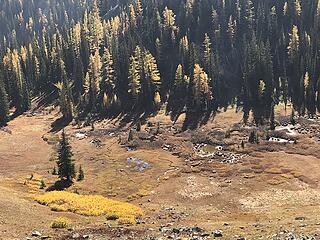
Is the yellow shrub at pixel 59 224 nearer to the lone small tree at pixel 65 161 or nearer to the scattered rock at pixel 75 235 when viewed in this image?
the scattered rock at pixel 75 235

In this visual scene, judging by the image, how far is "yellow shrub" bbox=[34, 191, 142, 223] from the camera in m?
54.0

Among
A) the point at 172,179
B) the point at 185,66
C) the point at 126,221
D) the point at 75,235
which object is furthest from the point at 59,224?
the point at 185,66

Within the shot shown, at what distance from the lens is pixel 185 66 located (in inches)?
6398

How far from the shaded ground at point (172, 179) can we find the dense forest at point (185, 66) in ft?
45.3

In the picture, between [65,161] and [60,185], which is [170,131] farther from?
[60,185]

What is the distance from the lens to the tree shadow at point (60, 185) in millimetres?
73106

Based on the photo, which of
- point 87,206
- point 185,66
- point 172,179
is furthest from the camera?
point 185,66

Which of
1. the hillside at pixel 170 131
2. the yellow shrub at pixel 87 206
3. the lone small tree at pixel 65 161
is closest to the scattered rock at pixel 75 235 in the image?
the hillside at pixel 170 131

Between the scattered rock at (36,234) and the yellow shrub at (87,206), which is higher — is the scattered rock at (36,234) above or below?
above

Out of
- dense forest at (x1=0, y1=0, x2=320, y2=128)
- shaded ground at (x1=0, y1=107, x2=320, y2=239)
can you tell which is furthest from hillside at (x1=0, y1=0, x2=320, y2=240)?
dense forest at (x1=0, y1=0, x2=320, y2=128)

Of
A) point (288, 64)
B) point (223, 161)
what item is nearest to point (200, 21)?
point (288, 64)

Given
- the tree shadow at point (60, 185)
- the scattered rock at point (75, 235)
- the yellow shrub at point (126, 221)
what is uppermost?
the scattered rock at point (75, 235)

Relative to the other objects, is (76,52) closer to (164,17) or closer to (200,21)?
(164,17)

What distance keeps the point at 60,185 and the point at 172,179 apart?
2273 cm
